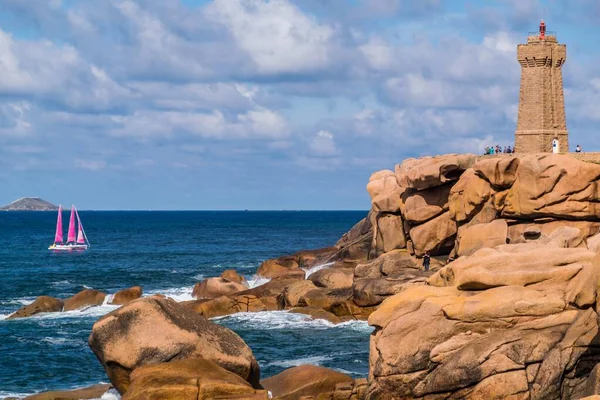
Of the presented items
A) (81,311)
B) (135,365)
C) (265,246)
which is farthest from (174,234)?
(135,365)

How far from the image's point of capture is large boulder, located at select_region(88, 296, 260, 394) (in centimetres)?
2798

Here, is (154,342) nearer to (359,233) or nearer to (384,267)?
(384,267)

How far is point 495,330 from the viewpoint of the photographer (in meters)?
28.0

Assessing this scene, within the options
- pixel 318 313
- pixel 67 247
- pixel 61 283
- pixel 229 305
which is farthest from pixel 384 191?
pixel 67 247

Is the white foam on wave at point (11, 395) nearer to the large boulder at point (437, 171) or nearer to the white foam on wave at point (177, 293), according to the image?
the white foam on wave at point (177, 293)

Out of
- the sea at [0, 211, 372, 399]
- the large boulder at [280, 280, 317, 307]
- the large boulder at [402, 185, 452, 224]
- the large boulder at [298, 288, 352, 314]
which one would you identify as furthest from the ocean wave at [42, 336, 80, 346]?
the large boulder at [402, 185, 452, 224]

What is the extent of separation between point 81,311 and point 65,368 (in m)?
17.4

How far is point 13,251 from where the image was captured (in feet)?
387

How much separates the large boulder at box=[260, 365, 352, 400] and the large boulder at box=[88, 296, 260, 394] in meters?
2.09

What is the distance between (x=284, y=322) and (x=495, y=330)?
21887 mm

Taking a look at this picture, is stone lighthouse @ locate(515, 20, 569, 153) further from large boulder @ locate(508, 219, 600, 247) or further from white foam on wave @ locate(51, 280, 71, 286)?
white foam on wave @ locate(51, 280, 71, 286)

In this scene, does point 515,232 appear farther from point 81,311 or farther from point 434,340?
point 81,311

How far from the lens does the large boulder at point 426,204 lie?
186 ft

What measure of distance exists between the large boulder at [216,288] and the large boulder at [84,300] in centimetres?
633
